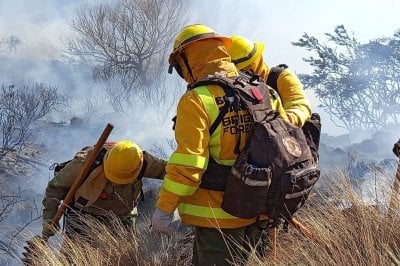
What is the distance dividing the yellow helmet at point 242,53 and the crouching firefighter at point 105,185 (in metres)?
0.92

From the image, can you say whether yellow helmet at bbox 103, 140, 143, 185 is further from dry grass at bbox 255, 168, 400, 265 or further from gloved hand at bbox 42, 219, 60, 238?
dry grass at bbox 255, 168, 400, 265

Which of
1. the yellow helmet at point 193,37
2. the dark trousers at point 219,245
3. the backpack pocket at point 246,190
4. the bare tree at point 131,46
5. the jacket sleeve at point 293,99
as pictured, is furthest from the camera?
the bare tree at point 131,46

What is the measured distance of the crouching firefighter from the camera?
12.3ft

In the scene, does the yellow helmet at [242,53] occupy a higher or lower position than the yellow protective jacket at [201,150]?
higher

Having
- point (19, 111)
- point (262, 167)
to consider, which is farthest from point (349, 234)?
point (19, 111)

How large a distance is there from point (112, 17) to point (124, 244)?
17.3m

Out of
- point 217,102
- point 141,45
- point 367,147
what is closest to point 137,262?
point 217,102

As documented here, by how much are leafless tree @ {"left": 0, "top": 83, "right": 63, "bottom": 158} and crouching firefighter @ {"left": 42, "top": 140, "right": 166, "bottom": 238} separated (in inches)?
348

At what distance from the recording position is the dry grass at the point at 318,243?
2227mm

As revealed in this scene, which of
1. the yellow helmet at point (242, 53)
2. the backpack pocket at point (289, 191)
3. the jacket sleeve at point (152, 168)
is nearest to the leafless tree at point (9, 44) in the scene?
the jacket sleeve at point (152, 168)

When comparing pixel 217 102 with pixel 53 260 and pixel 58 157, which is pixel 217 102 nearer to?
pixel 53 260

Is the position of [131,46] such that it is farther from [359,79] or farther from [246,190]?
[246,190]

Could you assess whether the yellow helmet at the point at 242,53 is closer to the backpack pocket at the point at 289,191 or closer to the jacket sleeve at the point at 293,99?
the jacket sleeve at the point at 293,99

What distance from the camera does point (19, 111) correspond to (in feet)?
49.5
